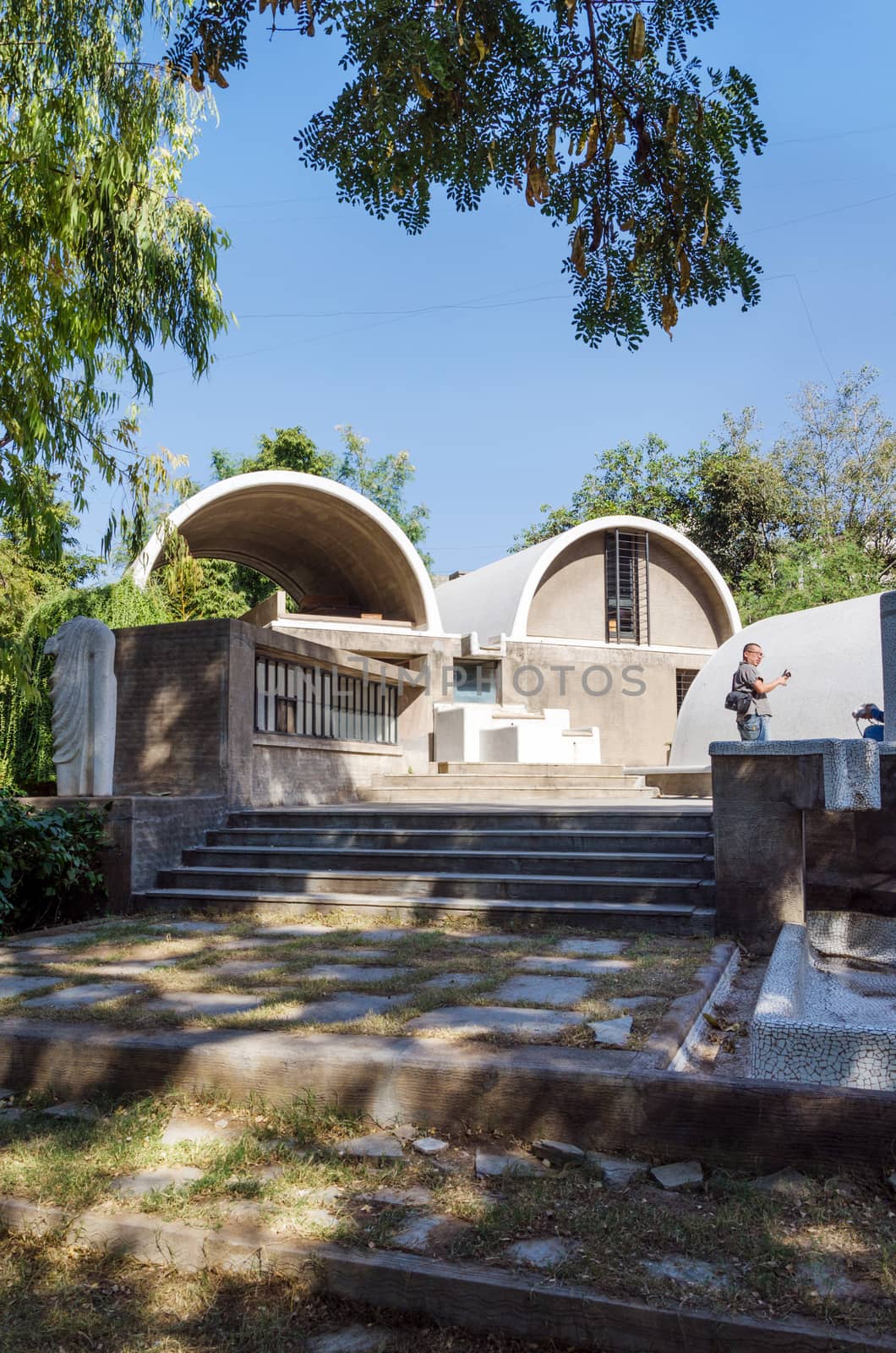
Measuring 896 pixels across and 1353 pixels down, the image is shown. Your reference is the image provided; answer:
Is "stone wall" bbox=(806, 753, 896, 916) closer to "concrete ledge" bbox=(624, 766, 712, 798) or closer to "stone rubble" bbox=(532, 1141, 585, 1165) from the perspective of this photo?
"stone rubble" bbox=(532, 1141, 585, 1165)

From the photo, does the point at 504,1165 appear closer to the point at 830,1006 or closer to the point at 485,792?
the point at 830,1006

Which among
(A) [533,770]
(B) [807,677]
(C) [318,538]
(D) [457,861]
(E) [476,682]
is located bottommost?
(D) [457,861]

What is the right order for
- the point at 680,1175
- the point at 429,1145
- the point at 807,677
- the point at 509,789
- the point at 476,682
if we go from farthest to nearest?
the point at 476,682 → the point at 807,677 → the point at 509,789 → the point at 429,1145 → the point at 680,1175

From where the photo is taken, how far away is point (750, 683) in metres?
9.96

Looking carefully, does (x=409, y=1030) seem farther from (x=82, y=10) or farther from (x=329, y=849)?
(x=82, y=10)

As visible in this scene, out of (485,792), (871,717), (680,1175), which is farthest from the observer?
(485,792)

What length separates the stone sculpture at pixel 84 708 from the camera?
7109 mm

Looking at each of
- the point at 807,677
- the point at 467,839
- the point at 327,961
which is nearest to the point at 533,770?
the point at 807,677

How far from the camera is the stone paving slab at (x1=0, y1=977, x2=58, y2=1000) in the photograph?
383cm

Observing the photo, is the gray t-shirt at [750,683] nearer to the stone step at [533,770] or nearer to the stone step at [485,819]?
the stone step at [533,770]

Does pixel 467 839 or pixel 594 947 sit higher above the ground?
pixel 467 839

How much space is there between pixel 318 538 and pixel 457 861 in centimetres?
1318

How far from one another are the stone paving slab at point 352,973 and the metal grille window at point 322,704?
14.4ft

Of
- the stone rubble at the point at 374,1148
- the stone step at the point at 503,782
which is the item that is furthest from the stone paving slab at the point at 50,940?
the stone step at the point at 503,782
